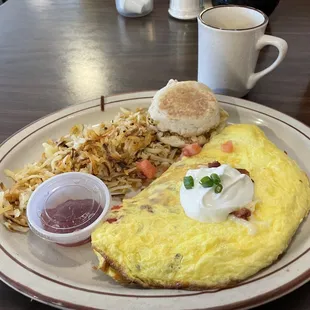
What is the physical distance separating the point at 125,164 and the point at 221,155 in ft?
1.43

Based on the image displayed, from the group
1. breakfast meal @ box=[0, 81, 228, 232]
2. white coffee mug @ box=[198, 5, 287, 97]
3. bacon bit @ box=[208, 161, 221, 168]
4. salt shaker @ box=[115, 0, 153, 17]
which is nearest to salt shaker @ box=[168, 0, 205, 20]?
salt shaker @ box=[115, 0, 153, 17]

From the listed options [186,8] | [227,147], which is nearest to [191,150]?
[227,147]

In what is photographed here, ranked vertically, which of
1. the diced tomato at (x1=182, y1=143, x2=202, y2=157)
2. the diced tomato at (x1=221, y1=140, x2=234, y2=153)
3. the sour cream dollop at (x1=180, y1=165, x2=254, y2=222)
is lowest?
the diced tomato at (x1=182, y1=143, x2=202, y2=157)

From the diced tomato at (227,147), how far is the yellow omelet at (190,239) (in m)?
0.20

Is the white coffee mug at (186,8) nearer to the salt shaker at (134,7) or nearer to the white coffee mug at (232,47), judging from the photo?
the salt shaker at (134,7)

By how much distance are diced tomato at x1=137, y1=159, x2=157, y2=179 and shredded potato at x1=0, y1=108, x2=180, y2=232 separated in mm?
26

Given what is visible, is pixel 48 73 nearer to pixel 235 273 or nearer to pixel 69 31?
pixel 69 31

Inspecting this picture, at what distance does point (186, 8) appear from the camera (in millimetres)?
2938

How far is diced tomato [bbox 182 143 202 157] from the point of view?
5.73 feet

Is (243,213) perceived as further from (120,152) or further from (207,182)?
(120,152)

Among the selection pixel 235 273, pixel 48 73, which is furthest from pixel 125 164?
pixel 48 73

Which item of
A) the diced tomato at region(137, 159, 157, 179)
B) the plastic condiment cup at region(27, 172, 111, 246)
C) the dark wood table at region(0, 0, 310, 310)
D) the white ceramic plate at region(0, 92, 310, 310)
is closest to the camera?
the white ceramic plate at region(0, 92, 310, 310)

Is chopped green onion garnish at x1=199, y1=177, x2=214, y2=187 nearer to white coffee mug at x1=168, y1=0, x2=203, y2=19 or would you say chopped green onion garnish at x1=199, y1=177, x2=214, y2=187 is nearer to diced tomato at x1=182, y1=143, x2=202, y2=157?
diced tomato at x1=182, y1=143, x2=202, y2=157

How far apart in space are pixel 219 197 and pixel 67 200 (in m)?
0.63
